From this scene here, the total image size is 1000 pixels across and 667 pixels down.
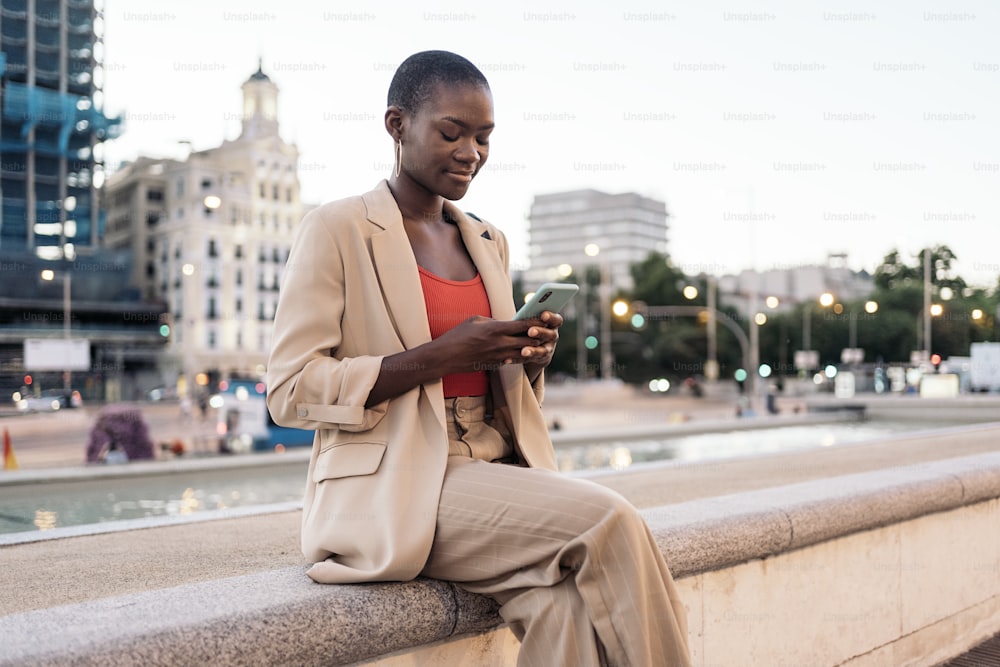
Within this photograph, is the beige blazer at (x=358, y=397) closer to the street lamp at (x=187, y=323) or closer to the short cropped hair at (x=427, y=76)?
the short cropped hair at (x=427, y=76)

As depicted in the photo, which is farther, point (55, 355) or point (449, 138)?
point (55, 355)

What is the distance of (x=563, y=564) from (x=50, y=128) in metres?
88.8

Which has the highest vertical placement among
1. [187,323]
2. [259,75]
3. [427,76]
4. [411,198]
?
[259,75]

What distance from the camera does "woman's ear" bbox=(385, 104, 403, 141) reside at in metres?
2.51

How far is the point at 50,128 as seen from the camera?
80.0 metres

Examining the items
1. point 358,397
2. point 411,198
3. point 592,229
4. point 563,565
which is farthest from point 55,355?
point 592,229

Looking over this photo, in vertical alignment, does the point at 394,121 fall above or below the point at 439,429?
above

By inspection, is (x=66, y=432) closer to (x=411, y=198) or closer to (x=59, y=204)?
(x=411, y=198)

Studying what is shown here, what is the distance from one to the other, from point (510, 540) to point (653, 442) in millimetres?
16325

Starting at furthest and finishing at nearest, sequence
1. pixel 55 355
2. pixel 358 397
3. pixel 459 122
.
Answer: pixel 55 355, pixel 459 122, pixel 358 397

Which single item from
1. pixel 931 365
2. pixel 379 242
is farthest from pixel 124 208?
pixel 379 242

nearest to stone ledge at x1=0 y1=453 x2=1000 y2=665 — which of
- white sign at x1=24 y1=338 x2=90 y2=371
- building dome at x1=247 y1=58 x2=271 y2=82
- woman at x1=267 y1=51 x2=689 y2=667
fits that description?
woman at x1=267 y1=51 x2=689 y2=667

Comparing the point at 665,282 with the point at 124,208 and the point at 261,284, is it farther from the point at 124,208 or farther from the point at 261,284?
the point at 124,208

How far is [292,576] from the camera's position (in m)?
2.38
